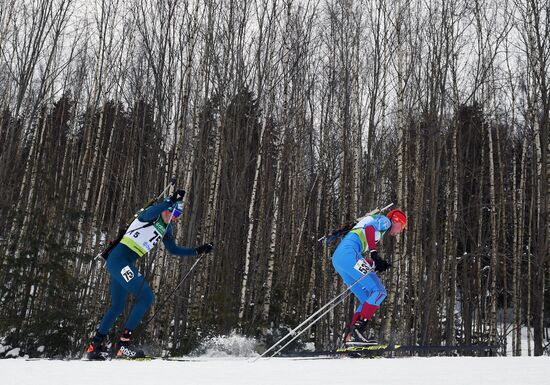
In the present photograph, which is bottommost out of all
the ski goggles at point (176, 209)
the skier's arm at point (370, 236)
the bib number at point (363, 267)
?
the bib number at point (363, 267)

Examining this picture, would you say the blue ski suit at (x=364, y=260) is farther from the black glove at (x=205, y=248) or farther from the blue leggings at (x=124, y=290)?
the blue leggings at (x=124, y=290)

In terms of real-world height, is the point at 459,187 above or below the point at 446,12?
below

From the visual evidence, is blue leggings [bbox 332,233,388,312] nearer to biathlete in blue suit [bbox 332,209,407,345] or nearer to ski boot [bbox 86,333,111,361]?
biathlete in blue suit [bbox 332,209,407,345]

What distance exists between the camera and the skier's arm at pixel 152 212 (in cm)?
592

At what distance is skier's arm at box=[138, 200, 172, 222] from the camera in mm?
5922

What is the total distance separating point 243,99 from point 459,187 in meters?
7.21

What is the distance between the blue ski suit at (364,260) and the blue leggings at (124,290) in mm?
2387

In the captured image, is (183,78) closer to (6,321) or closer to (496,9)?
(6,321)

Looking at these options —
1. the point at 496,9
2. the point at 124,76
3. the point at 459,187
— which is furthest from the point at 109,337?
the point at 496,9

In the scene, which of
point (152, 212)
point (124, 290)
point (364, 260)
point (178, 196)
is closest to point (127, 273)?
point (124, 290)

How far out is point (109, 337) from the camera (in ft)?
31.8

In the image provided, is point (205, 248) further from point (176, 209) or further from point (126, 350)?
point (126, 350)

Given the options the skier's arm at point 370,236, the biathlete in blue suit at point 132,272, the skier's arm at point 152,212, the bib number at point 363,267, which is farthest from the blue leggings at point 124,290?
the skier's arm at point 370,236

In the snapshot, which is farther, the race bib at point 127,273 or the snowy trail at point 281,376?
the race bib at point 127,273
